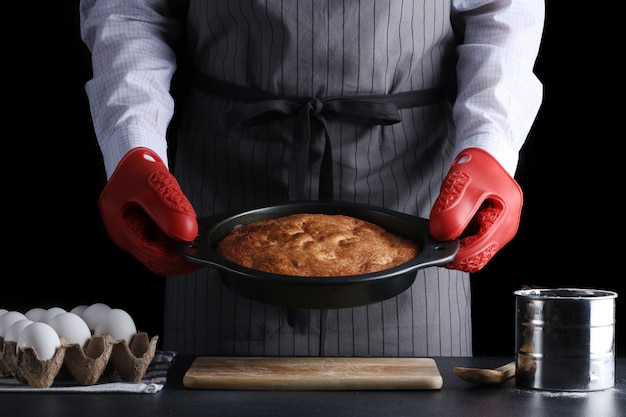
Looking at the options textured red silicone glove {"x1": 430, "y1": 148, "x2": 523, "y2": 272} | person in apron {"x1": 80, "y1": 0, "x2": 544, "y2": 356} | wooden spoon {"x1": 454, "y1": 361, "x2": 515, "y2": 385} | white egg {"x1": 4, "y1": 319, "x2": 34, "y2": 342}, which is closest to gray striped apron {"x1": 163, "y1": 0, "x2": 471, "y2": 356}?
person in apron {"x1": 80, "y1": 0, "x2": 544, "y2": 356}

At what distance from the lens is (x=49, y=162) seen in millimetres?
2520

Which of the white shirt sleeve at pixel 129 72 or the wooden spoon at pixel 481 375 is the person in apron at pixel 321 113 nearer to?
the white shirt sleeve at pixel 129 72

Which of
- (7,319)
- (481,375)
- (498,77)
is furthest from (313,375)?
(498,77)

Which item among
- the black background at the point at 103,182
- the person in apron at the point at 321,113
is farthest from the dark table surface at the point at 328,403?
the black background at the point at 103,182

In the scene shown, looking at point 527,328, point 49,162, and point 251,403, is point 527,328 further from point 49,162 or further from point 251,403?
point 49,162

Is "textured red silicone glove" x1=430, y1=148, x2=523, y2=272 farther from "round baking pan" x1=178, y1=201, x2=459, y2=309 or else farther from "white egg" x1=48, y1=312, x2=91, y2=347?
"white egg" x1=48, y1=312, x2=91, y2=347

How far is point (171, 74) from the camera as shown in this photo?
2033mm

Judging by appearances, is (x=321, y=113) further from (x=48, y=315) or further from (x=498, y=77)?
(x=48, y=315)

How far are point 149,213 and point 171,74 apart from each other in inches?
19.0

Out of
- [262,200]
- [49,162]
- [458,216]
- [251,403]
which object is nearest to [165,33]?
[262,200]

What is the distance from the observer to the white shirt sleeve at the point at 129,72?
1.84 m

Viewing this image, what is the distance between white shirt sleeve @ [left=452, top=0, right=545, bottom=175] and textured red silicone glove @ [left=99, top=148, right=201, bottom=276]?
53cm

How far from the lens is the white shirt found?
1828mm

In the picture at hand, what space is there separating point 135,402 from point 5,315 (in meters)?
0.30
